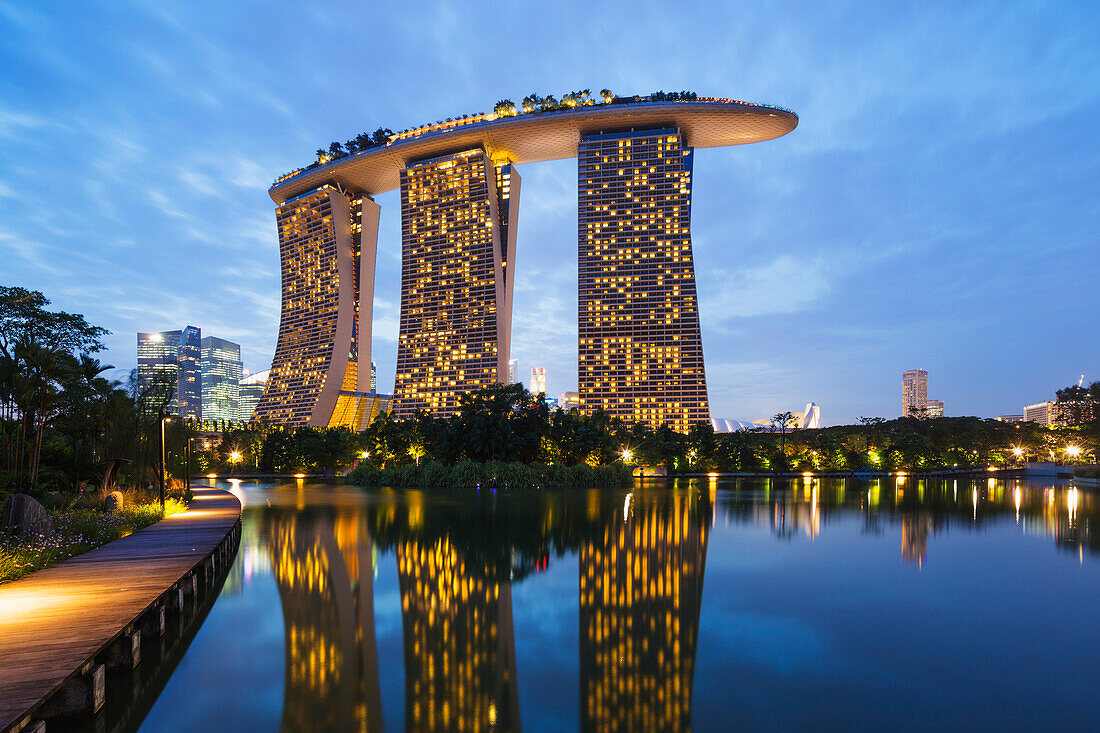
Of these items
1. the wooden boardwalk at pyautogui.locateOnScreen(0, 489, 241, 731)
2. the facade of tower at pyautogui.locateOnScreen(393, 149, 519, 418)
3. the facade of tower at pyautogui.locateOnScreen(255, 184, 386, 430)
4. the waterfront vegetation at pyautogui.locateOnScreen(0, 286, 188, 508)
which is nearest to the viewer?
the wooden boardwalk at pyautogui.locateOnScreen(0, 489, 241, 731)

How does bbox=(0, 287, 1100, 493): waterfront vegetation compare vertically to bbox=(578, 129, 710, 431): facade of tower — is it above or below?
below

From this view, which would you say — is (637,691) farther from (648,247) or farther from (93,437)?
(648,247)

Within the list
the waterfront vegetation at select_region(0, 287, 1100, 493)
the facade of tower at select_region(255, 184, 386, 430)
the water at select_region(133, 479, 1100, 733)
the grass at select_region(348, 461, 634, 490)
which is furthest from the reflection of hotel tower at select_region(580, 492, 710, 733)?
the facade of tower at select_region(255, 184, 386, 430)

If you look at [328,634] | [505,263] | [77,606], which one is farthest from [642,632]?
[505,263]

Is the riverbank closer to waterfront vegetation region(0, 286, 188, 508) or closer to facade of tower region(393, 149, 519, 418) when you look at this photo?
waterfront vegetation region(0, 286, 188, 508)

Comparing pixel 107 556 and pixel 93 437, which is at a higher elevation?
pixel 93 437

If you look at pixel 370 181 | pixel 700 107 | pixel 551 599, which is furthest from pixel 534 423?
pixel 370 181

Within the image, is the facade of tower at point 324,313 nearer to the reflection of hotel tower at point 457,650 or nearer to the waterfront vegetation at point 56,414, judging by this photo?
the waterfront vegetation at point 56,414
